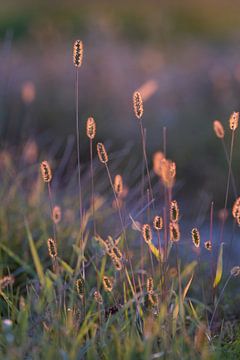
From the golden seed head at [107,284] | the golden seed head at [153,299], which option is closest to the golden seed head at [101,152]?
the golden seed head at [107,284]

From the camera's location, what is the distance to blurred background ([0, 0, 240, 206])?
7.09 metres

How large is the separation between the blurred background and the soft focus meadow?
2 centimetres

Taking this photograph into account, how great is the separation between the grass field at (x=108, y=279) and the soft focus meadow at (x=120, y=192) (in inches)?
0.4

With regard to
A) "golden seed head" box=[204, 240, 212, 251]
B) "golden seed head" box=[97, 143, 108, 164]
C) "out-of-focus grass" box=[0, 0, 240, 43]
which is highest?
"out-of-focus grass" box=[0, 0, 240, 43]

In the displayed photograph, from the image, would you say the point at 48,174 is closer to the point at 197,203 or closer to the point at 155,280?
the point at 155,280

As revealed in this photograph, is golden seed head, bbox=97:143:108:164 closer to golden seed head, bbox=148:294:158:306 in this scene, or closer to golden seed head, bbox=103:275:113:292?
golden seed head, bbox=103:275:113:292

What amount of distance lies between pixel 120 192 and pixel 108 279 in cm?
33

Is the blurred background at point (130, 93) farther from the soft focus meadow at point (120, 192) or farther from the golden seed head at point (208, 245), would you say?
the golden seed head at point (208, 245)

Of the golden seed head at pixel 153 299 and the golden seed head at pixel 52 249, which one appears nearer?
the golden seed head at pixel 52 249

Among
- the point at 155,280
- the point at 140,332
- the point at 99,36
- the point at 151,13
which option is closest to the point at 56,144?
the point at 99,36

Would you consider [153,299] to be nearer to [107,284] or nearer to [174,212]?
[107,284]

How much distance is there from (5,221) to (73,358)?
1.90m

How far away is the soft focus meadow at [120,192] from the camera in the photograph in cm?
265

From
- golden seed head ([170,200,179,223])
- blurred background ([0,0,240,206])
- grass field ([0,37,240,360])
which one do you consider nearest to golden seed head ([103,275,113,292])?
grass field ([0,37,240,360])
